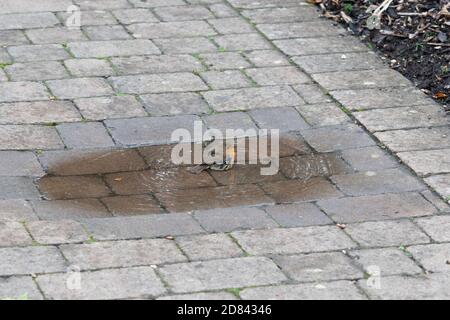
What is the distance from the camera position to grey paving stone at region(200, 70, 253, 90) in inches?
299

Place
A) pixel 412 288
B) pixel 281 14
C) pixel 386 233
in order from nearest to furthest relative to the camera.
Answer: pixel 412 288, pixel 386 233, pixel 281 14

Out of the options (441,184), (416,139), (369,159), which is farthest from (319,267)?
(416,139)

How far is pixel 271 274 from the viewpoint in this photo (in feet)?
17.3

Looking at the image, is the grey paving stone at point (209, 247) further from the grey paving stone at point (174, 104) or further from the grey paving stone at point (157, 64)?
the grey paving stone at point (157, 64)

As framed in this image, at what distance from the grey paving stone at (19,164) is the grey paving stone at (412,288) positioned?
219 cm

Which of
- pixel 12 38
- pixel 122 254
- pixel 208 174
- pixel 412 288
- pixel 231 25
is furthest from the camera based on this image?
pixel 231 25

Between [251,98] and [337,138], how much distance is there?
84cm

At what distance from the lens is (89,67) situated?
25.6 ft

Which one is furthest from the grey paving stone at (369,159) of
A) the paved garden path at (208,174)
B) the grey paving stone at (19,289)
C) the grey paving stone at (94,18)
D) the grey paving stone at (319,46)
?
the grey paving stone at (94,18)

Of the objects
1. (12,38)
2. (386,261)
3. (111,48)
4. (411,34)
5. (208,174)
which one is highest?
(411,34)

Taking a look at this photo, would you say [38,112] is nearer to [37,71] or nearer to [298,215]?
[37,71]

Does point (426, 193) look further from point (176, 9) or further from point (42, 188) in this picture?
point (176, 9)

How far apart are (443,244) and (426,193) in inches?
24.0

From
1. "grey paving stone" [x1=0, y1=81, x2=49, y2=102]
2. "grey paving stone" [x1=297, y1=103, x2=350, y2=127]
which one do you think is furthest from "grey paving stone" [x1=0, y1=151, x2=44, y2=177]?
"grey paving stone" [x1=297, y1=103, x2=350, y2=127]
